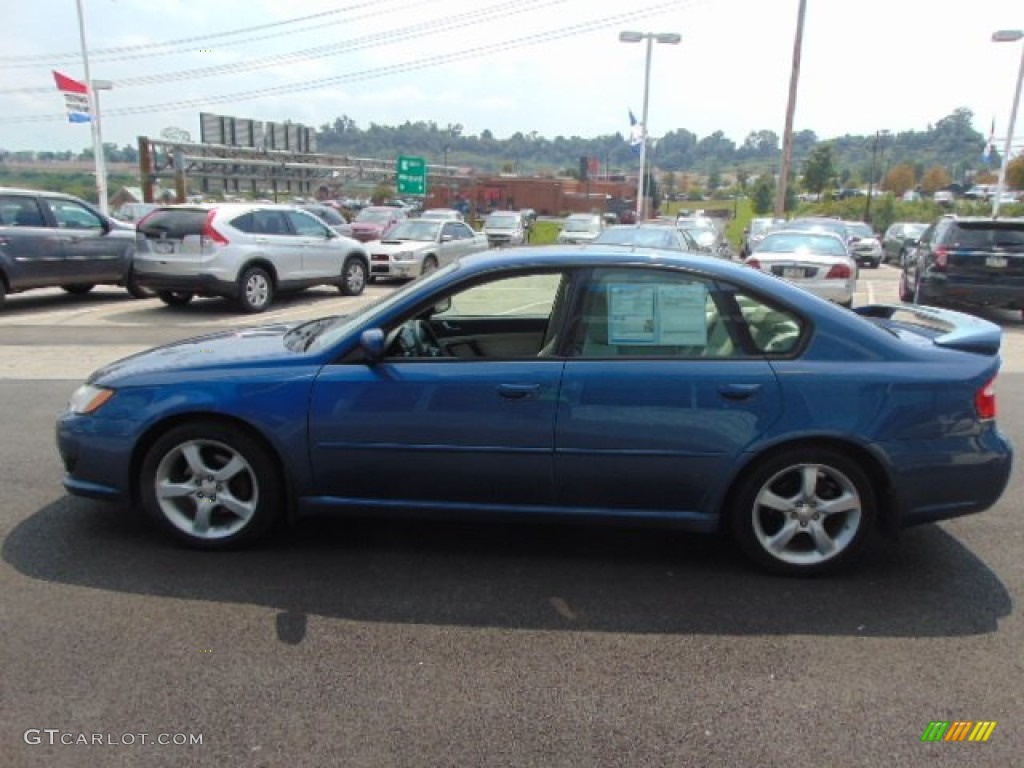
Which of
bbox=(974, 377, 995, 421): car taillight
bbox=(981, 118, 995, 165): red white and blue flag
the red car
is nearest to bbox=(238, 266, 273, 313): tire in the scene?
bbox=(974, 377, 995, 421): car taillight

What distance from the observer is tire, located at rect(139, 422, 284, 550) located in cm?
374

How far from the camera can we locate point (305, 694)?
2.79m

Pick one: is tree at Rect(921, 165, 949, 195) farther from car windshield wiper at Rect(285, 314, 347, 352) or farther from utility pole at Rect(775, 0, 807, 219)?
car windshield wiper at Rect(285, 314, 347, 352)

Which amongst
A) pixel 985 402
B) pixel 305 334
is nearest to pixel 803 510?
pixel 985 402

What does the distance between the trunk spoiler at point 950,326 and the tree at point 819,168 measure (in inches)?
3326

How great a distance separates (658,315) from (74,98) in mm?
25543

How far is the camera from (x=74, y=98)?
23.7 m

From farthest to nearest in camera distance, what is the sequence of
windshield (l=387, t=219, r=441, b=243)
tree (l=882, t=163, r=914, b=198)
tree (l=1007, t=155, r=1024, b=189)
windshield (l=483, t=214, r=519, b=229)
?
1. tree (l=882, t=163, r=914, b=198)
2. tree (l=1007, t=155, r=1024, b=189)
3. windshield (l=483, t=214, r=519, b=229)
4. windshield (l=387, t=219, r=441, b=243)

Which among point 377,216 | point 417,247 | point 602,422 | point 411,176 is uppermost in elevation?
point 411,176

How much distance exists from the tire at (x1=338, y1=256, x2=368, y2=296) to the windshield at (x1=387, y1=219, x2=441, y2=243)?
10.6ft

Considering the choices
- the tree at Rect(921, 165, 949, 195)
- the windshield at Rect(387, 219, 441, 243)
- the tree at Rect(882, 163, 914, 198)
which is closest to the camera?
the windshield at Rect(387, 219, 441, 243)

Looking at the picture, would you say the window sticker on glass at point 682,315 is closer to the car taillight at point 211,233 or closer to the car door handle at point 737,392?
the car door handle at point 737,392

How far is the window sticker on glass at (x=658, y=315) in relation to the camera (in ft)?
12.0

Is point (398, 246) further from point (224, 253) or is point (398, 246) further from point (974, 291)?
point (974, 291)
